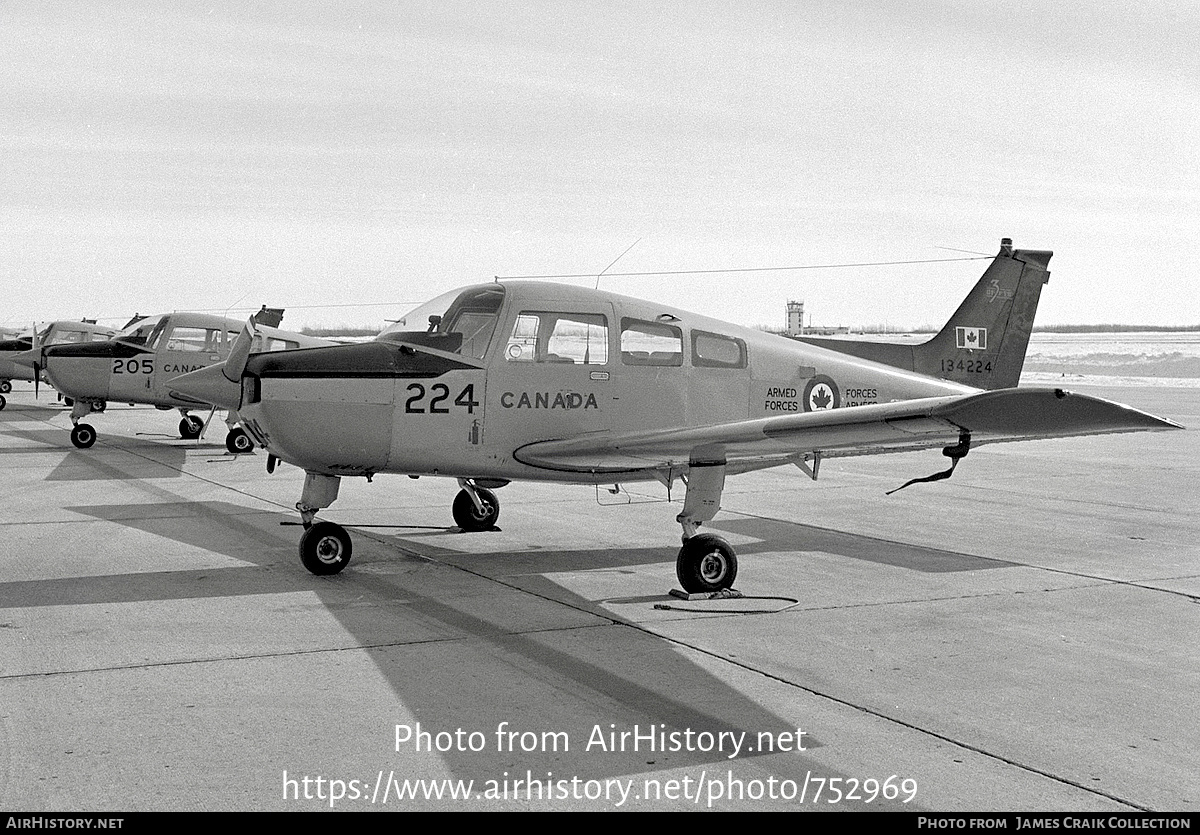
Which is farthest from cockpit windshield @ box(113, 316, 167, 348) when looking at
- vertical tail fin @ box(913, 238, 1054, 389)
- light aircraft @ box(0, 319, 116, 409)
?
vertical tail fin @ box(913, 238, 1054, 389)

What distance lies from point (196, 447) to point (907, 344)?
14.3 m

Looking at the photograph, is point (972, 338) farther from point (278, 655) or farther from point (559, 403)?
point (278, 655)

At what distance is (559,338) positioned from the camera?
9.80m

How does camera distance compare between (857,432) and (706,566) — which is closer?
(857,432)

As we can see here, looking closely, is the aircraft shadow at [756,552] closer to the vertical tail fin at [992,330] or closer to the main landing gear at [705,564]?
the main landing gear at [705,564]

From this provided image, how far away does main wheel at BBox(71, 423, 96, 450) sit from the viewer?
21359mm

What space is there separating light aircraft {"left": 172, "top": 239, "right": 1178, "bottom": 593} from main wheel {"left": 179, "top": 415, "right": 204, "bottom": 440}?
14.4 meters

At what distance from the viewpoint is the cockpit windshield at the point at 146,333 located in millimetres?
22438

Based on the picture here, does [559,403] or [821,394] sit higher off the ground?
[821,394]

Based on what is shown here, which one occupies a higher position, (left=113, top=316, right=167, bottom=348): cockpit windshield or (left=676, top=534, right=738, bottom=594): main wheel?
(left=113, top=316, right=167, bottom=348): cockpit windshield

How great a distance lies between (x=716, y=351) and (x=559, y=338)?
4.94ft

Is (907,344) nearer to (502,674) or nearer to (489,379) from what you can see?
(489,379)

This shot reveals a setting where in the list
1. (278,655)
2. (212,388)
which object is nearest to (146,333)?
(212,388)

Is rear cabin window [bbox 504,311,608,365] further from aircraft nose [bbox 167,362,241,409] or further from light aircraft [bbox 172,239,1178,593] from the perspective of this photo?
aircraft nose [bbox 167,362,241,409]
